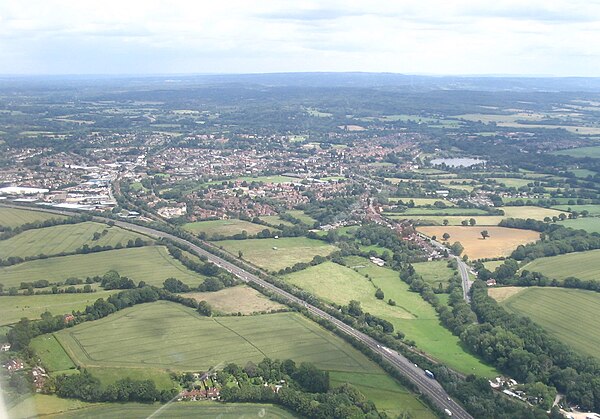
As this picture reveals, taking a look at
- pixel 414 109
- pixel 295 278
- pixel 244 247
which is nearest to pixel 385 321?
pixel 295 278

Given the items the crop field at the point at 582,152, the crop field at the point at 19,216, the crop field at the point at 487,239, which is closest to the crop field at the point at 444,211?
the crop field at the point at 487,239

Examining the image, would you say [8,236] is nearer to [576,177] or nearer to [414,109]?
[576,177]

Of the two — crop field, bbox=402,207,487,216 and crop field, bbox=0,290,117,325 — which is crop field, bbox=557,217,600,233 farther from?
crop field, bbox=0,290,117,325

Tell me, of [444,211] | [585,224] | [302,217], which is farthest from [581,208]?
[302,217]

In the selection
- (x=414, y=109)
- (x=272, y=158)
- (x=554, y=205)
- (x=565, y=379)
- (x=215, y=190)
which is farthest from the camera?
(x=414, y=109)

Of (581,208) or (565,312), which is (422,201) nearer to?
(581,208)

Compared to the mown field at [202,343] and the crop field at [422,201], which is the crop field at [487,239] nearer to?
the crop field at [422,201]

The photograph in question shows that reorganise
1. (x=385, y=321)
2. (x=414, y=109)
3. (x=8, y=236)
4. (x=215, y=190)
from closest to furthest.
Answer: (x=385, y=321) < (x=8, y=236) < (x=215, y=190) < (x=414, y=109)
